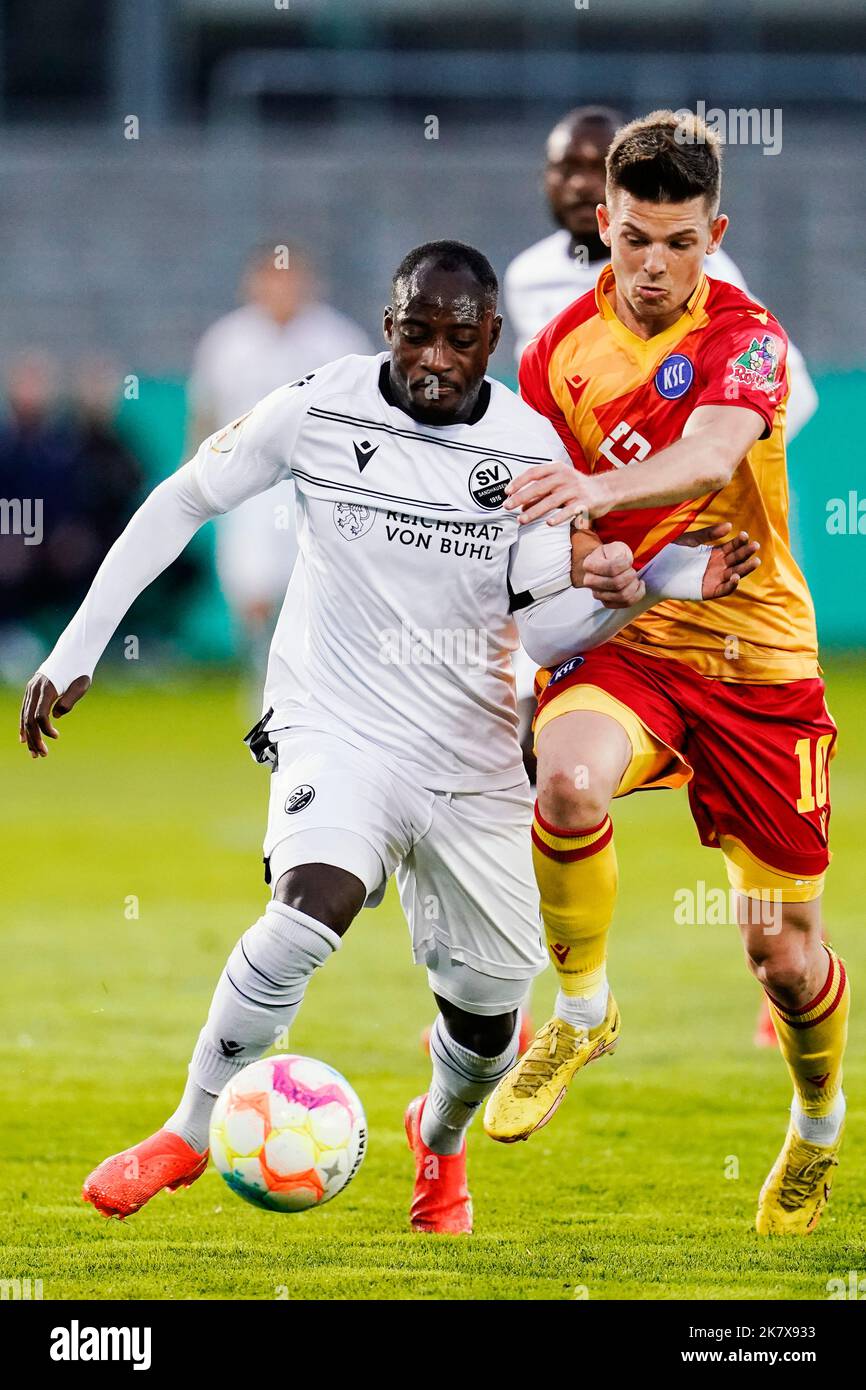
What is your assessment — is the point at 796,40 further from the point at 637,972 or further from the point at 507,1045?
the point at 507,1045

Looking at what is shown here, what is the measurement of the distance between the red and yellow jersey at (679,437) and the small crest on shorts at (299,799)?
97 cm

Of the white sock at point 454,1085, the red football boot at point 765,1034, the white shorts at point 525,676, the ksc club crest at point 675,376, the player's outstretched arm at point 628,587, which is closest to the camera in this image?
the player's outstretched arm at point 628,587

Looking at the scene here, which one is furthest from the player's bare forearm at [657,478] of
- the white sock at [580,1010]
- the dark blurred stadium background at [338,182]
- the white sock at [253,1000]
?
the dark blurred stadium background at [338,182]

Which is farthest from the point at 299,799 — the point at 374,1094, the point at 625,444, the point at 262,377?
the point at 262,377

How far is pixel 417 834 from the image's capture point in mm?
5137

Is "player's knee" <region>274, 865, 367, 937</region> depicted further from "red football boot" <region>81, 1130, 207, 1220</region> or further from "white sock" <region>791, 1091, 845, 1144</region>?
"white sock" <region>791, 1091, 845, 1144</region>

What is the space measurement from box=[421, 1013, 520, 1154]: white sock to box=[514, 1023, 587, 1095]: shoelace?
7cm

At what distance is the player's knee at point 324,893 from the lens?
4.78 metres

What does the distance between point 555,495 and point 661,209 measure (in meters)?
0.86

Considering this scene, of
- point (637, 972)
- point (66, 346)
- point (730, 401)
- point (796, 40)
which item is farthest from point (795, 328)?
point (730, 401)

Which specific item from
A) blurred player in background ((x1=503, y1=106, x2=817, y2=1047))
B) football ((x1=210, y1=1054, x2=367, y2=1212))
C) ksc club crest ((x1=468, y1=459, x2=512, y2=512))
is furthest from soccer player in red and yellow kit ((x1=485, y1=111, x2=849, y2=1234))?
blurred player in background ((x1=503, y1=106, x2=817, y2=1047))

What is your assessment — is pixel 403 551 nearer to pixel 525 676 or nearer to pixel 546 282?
pixel 525 676

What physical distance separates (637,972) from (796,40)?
15220mm
